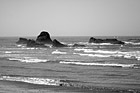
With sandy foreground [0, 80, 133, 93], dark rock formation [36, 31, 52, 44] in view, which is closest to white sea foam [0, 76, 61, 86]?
sandy foreground [0, 80, 133, 93]

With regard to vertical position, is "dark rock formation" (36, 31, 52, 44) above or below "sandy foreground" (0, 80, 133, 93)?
above

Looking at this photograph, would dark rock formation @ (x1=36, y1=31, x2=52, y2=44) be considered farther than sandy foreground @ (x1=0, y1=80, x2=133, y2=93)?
Yes

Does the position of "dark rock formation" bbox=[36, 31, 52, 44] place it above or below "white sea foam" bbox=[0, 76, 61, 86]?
above

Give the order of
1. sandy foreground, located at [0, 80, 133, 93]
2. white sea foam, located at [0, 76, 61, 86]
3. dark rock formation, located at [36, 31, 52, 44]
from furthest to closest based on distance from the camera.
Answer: dark rock formation, located at [36, 31, 52, 44] → white sea foam, located at [0, 76, 61, 86] → sandy foreground, located at [0, 80, 133, 93]

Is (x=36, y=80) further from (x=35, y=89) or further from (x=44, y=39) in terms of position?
(x=44, y=39)

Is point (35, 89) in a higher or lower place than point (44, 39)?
lower

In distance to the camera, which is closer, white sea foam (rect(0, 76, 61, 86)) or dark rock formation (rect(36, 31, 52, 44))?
white sea foam (rect(0, 76, 61, 86))

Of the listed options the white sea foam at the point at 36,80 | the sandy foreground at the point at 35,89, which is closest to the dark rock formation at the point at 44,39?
the white sea foam at the point at 36,80

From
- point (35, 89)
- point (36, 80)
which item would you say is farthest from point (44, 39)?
point (35, 89)

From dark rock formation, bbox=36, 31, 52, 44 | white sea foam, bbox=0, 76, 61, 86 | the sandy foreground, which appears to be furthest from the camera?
dark rock formation, bbox=36, 31, 52, 44

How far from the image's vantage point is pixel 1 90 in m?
20.6

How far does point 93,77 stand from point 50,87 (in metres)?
5.69

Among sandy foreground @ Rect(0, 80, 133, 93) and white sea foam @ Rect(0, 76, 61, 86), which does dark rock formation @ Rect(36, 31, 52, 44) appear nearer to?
white sea foam @ Rect(0, 76, 61, 86)

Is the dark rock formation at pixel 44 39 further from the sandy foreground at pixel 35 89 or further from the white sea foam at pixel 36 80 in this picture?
the sandy foreground at pixel 35 89
